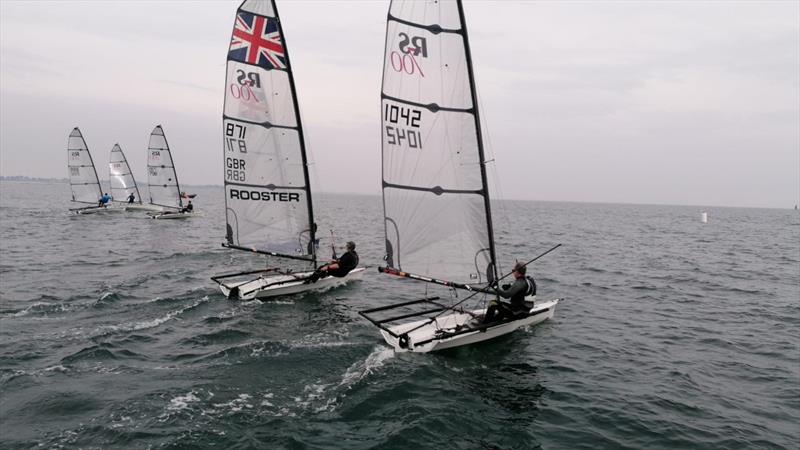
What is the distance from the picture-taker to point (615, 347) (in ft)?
42.9

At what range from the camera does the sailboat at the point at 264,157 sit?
1588 centimetres

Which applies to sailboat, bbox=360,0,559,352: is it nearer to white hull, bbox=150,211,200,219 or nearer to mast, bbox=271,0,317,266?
mast, bbox=271,0,317,266

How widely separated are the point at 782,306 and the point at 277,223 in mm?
20747

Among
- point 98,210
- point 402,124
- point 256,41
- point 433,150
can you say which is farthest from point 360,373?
point 98,210

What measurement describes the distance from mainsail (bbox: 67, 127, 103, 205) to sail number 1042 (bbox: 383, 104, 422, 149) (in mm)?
49736

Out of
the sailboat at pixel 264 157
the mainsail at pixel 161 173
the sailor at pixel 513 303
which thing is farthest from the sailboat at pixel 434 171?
the mainsail at pixel 161 173

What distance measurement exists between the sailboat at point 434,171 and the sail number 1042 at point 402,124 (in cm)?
3

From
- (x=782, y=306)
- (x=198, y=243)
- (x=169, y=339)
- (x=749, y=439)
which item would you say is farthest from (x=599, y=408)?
(x=198, y=243)

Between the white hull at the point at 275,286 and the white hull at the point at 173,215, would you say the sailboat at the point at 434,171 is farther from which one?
the white hull at the point at 173,215

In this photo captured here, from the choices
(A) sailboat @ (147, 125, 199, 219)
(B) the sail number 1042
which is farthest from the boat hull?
(B) the sail number 1042

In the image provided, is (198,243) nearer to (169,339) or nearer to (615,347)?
(169,339)

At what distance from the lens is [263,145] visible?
16562mm

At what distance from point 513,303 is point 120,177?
54.8 m

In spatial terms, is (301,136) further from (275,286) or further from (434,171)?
(434,171)
